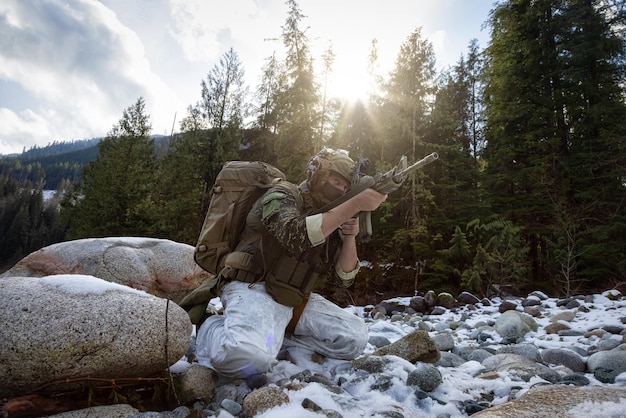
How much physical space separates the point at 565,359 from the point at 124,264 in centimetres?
642

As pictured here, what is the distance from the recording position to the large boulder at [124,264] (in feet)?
20.4

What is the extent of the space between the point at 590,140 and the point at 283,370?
13307 mm

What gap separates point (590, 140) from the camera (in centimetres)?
1188

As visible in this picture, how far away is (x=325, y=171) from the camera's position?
3504 millimetres

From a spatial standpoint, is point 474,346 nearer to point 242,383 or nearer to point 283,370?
point 283,370

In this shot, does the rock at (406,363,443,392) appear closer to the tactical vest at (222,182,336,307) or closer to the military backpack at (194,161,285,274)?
the tactical vest at (222,182,336,307)

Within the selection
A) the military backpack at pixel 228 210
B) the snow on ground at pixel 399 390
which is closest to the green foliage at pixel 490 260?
the snow on ground at pixel 399 390

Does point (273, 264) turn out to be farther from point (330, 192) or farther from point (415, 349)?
point (415, 349)

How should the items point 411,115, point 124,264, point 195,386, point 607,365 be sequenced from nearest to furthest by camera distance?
point 195,386
point 607,365
point 124,264
point 411,115

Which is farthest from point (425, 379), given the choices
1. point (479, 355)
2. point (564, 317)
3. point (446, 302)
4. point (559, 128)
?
point (559, 128)

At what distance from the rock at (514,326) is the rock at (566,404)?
261 cm

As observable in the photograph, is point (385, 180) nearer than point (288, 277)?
Yes

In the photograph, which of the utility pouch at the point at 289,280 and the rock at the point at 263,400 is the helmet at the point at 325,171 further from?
the rock at the point at 263,400

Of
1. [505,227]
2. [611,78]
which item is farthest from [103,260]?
[611,78]
